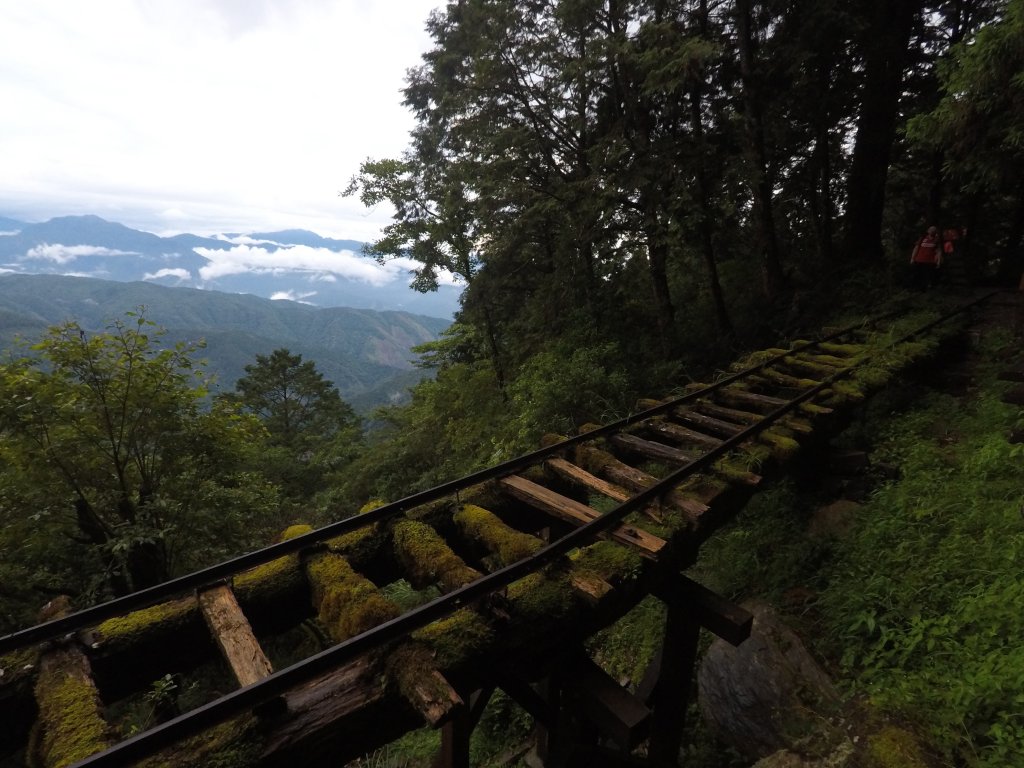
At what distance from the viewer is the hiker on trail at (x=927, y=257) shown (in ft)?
39.1

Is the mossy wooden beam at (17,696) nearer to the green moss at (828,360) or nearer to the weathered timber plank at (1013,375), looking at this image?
the green moss at (828,360)

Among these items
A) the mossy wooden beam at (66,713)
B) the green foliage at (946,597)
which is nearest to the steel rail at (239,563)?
the mossy wooden beam at (66,713)

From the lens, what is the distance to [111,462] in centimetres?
994

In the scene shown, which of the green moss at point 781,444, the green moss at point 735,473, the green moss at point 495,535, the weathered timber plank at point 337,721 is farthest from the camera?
the green moss at point 781,444

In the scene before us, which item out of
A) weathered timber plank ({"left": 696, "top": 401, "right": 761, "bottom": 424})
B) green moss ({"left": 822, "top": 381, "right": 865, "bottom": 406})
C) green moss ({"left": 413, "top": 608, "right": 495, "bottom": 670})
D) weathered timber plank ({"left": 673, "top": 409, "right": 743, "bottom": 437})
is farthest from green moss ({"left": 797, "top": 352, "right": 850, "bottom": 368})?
green moss ({"left": 413, "top": 608, "right": 495, "bottom": 670})

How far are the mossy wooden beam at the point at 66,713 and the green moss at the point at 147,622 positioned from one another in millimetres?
156

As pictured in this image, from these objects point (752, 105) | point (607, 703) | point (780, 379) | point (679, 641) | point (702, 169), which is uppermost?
point (752, 105)

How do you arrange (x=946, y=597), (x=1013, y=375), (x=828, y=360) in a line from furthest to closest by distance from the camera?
(x=828, y=360), (x=1013, y=375), (x=946, y=597)

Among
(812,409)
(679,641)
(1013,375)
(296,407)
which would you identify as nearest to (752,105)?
(1013,375)

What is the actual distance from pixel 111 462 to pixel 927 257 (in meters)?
19.0

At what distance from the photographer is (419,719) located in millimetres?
2568

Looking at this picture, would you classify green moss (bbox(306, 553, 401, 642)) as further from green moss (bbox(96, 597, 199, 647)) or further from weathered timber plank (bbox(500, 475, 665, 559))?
weathered timber plank (bbox(500, 475, 665, 559))

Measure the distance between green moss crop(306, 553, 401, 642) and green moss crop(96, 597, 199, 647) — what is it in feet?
2.42

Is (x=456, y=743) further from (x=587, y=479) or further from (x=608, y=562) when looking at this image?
(x=587, y=479)
